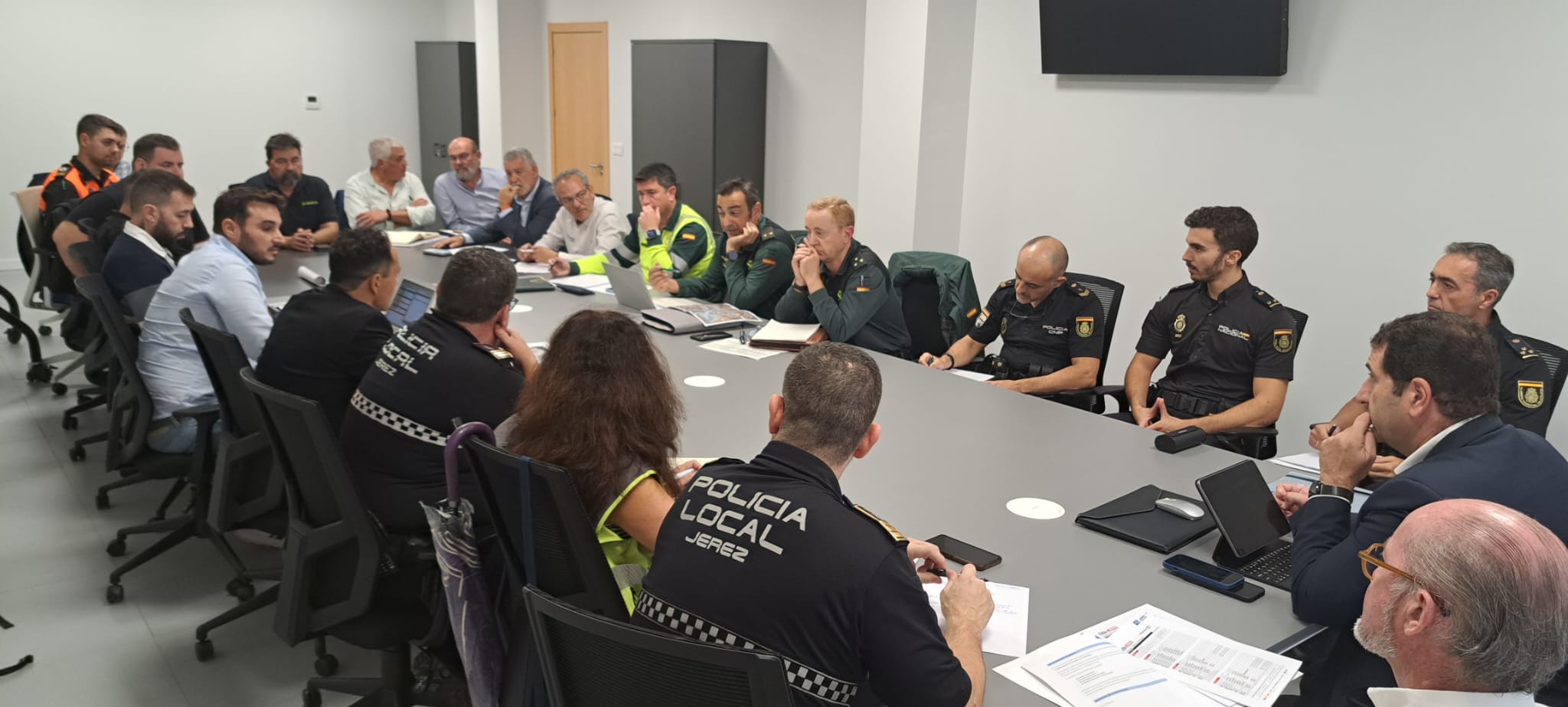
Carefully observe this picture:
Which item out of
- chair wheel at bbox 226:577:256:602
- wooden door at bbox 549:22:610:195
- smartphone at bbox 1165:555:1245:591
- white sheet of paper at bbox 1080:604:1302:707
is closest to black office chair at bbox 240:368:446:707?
chair wheel at bbox 226:577:256:602

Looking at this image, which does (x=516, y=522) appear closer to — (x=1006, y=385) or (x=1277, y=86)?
(x=1006, y=385)

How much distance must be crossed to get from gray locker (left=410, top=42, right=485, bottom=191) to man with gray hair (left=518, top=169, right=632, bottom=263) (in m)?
4.37

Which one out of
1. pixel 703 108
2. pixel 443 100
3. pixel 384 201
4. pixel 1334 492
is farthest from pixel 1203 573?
pixel 443 100

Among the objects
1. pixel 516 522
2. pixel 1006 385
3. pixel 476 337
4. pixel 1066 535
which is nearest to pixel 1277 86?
pixel 1006 385

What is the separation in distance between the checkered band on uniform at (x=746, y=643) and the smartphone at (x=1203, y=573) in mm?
942

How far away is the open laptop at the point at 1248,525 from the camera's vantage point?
7.25 ft

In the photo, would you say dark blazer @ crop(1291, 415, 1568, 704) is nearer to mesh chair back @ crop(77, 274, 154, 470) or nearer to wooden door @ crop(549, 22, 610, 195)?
mesh chair back @ crop(77, 274, 154, 470)

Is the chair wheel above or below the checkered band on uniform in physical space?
below

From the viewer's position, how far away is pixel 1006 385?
13.0 ft

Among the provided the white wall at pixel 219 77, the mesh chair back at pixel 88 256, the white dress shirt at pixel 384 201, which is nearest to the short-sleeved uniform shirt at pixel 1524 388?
the mesh chair back at pixel 88 256

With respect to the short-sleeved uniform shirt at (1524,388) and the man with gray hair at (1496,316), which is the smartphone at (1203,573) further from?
the short-sleeved uniform shirt at (1524,388)

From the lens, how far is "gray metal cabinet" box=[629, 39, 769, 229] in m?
7.45

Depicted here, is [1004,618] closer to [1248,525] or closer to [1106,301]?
[1248,525]

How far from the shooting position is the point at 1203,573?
2.17 meters
